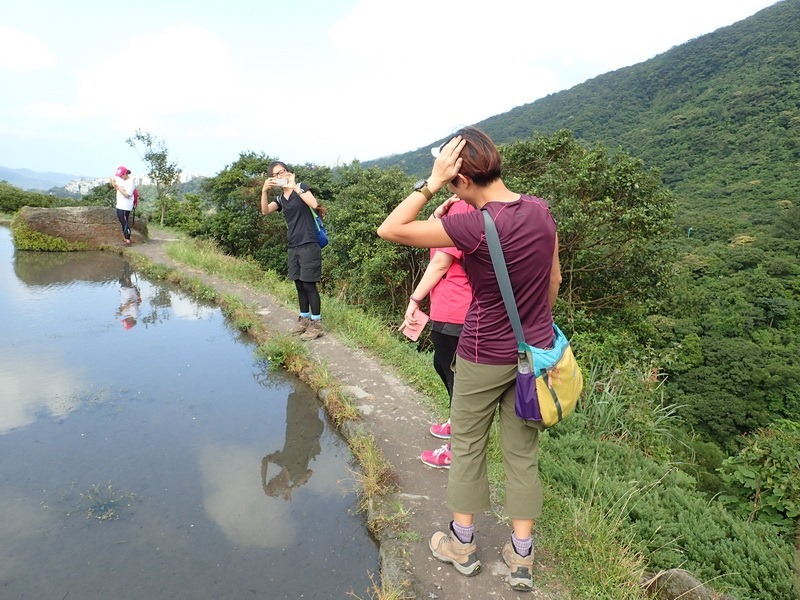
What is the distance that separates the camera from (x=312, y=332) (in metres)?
5.35

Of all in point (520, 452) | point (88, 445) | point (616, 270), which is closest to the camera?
point (520, 452)

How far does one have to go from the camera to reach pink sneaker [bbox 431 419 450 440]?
3.27 meters

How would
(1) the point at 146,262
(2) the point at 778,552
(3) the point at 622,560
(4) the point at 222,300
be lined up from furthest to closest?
(1) the point at 146,262 < (4) the point at 222,300 < (2) the point at 778,552 < (3) the point at 622,560

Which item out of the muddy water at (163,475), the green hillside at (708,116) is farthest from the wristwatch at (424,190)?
the green hillside at (708,116)

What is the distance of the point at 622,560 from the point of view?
210 cm

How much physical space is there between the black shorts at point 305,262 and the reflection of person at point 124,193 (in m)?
6.33

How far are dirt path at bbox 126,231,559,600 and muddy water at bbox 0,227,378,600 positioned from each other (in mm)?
253

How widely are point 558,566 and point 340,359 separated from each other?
3.07m

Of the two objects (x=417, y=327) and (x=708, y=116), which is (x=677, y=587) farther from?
(x=708, y=116)

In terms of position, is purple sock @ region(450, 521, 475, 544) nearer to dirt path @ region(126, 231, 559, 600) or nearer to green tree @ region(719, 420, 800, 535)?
dirt path @ region(126, 231, 559, 600)

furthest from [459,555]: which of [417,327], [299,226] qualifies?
[299,226]

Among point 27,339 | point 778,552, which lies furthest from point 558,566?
point 27,339

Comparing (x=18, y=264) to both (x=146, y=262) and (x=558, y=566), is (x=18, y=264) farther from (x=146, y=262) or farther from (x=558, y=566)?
(x=558, y=566)

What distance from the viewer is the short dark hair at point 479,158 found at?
5.52ft
